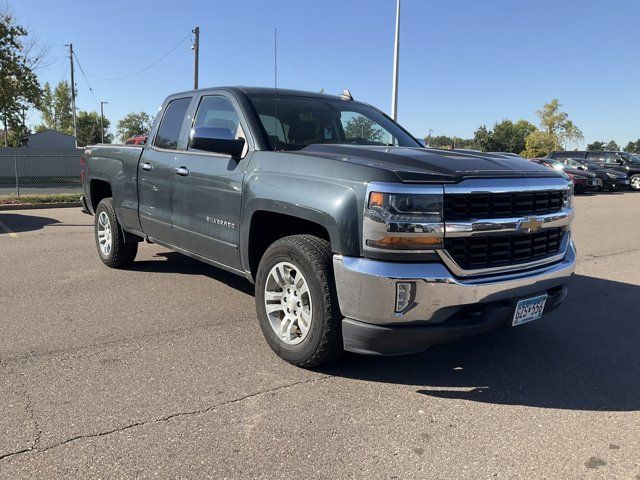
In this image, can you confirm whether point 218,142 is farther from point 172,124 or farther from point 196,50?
point 196,50

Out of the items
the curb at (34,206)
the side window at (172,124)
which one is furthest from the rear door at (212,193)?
the curb at (34,206)

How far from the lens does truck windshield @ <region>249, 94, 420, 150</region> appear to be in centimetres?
436

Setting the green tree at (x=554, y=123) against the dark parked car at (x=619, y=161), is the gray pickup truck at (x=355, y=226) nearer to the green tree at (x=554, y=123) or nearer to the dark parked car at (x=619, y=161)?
the dark parked car at (x=619, y=161)

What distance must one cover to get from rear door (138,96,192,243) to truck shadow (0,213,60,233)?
5354 mm

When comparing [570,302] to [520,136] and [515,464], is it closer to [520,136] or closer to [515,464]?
[515,464]

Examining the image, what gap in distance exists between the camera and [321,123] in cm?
470

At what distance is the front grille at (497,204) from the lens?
10.5 ft

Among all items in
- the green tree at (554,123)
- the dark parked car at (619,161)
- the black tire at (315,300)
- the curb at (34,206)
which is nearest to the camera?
the black tire at (315,300)

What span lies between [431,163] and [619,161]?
2845 centimetres

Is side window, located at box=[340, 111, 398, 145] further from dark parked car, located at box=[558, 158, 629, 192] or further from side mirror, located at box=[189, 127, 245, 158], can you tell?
dark parked car, located at box=[558, 158, 629, 192]

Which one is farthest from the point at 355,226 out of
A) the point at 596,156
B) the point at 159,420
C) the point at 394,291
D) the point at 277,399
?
the point at 596,156

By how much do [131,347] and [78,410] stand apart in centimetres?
97

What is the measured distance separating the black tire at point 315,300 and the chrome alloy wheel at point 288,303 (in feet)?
0.17

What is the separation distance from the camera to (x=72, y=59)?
49.7 meters
